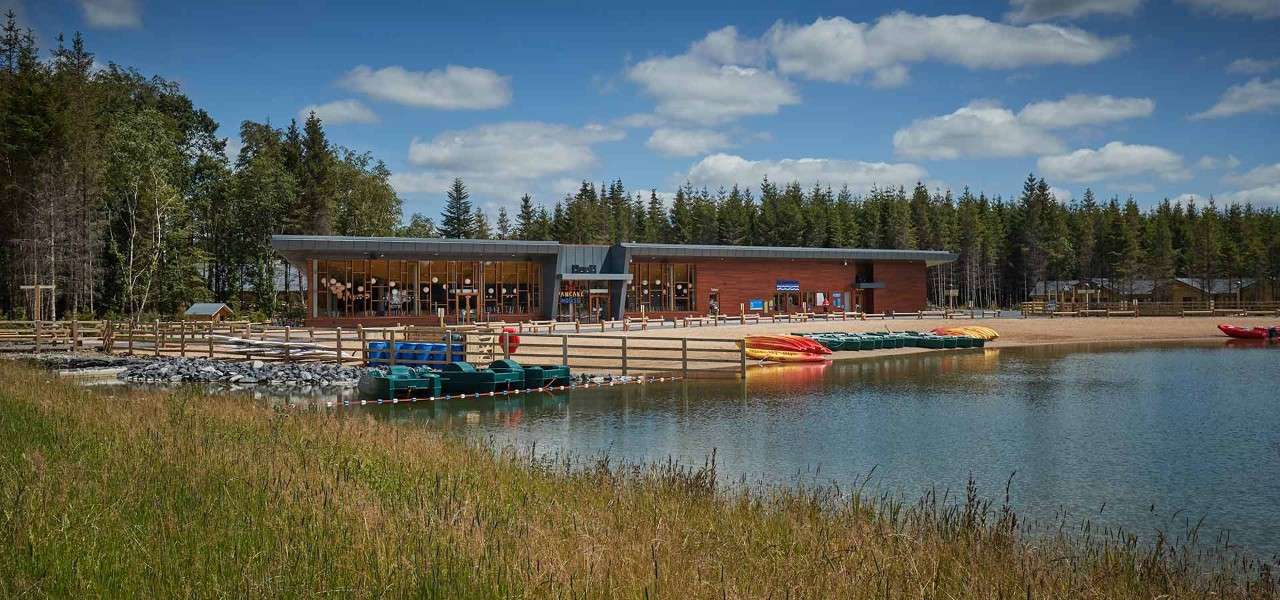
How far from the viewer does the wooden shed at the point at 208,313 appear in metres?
54.6

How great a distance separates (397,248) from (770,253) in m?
26.3

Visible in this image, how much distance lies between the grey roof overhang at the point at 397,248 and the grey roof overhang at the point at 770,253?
22.0ft

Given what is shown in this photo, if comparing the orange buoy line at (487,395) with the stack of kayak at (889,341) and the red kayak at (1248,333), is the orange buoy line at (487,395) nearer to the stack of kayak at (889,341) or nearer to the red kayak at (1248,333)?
the stack of kayak at (889,341)

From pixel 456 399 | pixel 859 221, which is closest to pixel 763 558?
pixel 456 399

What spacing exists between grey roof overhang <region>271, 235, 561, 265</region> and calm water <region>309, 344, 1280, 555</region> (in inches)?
1096

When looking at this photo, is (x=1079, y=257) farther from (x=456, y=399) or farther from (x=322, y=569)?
(x=322, y=569)

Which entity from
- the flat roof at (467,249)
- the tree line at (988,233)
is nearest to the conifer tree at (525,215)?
the tree line at (988,233)

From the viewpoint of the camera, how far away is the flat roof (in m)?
50.1

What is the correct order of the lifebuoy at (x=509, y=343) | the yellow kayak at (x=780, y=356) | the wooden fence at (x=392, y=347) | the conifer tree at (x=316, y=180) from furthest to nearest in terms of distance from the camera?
the conifer tree at (x=316, y=180) < the yellow kayak at (x=780, y=356) < the lifebuoy at (x=509, y=343) < the wooden fence at (x=392, y=347)

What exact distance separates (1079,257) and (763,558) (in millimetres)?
Answer: 115084

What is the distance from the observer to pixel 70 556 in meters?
5.89

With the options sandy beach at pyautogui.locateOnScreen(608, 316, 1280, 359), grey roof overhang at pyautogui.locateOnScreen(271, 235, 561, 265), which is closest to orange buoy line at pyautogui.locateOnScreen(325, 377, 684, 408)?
sandy beach at pyautogui.locateOnScreen(608, 316, 1280, 359)

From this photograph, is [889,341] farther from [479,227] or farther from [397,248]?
[479,227]

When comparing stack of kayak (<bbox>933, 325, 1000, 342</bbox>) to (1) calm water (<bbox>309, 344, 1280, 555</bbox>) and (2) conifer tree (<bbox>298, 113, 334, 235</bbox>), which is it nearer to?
(1) calm water (<bbox>309, 344, 1280, 555</bbox>)
